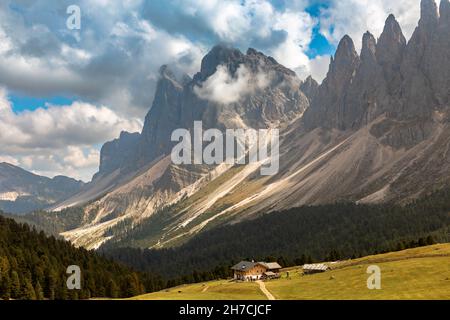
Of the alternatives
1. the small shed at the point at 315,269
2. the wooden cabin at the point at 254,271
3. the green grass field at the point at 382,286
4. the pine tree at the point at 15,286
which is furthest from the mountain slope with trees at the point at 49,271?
the small shed at the point at 315,269

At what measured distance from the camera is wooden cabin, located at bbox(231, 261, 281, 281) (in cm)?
13012

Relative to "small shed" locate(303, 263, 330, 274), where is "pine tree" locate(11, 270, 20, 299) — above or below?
below

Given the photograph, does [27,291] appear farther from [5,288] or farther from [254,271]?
[254,271]

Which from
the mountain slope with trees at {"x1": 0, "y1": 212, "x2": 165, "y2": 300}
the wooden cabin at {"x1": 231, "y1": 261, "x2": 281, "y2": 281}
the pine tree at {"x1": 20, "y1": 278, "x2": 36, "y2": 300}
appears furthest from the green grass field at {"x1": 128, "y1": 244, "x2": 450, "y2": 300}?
the mountain slope with trees at {"x1": 0, "y1": 212, "x2": 165, "y2": 300}

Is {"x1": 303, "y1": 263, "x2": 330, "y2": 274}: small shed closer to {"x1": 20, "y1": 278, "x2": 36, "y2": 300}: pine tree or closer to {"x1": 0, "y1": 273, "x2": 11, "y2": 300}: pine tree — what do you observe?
{"x1": 20, "y1": 278, "x2": 36, "y2": 300}: pine tree

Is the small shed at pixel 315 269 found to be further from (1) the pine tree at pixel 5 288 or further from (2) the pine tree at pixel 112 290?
(1) the pine tree at pixel 5 288

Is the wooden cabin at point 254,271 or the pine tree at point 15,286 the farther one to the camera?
the wooden cabin at point 254,271

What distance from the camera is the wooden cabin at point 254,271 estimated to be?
427 feet

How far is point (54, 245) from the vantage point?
140m

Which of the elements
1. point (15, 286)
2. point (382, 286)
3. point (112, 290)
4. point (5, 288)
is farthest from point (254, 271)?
point (5, 288)

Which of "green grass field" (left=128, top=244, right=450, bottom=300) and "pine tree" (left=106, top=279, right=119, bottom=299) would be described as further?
"pine tree" (left=106, top=279, right=119, bottom=299)
